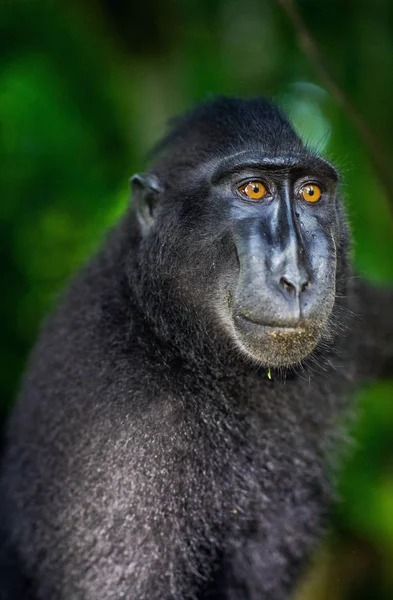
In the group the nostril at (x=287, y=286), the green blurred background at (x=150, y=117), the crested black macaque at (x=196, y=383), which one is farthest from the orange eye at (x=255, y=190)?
the green blurred background at (x=150, y=117)

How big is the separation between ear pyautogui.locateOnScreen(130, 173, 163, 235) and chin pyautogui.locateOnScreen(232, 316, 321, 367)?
68cm

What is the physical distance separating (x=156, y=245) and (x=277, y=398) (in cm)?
85

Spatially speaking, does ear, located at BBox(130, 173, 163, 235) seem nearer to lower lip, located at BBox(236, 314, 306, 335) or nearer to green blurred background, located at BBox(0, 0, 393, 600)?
lower lip, located at BBox(236, 314, 306, 335)

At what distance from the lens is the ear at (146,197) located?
123 inches

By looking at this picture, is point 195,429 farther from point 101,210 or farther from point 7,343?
point 7,343

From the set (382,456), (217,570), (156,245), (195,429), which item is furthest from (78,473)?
(382,456)

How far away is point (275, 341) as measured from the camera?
262 cm

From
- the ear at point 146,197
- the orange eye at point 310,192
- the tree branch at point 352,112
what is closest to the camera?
the orange eye at point 310,192

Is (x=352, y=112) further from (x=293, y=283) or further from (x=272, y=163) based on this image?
(x=293, y=283)

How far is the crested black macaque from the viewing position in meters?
2.72

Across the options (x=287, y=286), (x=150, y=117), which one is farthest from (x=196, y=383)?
(x=150, y=117)

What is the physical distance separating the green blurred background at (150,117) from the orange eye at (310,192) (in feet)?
5.04

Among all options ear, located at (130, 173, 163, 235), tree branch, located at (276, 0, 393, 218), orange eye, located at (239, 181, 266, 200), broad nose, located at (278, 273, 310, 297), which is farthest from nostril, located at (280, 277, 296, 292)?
tree branch, located at (276, 0, 393, 218)

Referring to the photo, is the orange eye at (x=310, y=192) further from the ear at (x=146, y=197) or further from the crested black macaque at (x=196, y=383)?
the ear at (x=146, y=197)
